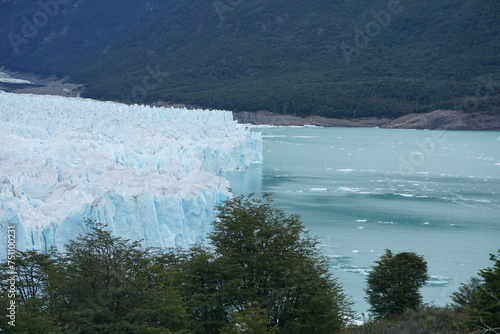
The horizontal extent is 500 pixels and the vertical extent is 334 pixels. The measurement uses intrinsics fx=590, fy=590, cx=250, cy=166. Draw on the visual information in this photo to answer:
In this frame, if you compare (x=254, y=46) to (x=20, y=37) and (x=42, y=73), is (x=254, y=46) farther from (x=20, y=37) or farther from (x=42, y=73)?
(x=20, y=37)

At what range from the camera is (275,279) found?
761 cm

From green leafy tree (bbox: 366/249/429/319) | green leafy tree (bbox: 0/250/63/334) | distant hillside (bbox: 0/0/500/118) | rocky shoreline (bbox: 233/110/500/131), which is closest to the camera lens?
green leafy tree (bbox: 0/250/63/334)

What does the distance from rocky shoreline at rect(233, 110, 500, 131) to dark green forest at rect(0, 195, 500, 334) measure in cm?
5453

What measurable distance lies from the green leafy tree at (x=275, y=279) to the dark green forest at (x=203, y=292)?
0.04 ft

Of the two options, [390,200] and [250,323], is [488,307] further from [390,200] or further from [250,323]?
[390,200]

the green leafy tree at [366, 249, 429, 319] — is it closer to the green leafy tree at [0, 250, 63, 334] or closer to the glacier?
the glacier

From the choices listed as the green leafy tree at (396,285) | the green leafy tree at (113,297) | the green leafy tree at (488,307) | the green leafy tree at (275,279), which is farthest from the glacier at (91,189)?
the green leafy tree at (488,307)

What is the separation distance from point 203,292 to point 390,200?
16165 mm

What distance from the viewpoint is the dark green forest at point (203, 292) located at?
19.9ft

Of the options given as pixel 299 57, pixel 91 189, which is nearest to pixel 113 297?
pixel 91 189

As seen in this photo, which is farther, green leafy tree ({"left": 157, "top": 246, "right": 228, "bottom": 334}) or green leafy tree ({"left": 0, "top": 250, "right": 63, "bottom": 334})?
green leafy tree ({"left": 157, "top": 246, "right": 228, "bottom": 334})

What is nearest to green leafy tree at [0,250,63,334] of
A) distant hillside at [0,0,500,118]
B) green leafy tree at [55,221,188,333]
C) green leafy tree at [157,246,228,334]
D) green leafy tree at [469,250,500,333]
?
green leafy tree at [55,221,188,333]

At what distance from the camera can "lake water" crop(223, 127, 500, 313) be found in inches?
572

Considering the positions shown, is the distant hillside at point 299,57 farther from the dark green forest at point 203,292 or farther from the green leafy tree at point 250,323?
the green leafy tree at point 250,323
